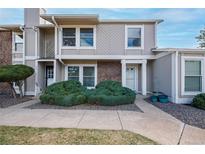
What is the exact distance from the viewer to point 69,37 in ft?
53.6

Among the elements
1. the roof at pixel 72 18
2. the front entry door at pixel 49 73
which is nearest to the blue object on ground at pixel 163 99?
the roof at pixel 72 18

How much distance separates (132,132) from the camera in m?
6.04

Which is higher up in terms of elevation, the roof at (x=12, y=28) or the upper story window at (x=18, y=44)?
the roof at (x=12, y=28)

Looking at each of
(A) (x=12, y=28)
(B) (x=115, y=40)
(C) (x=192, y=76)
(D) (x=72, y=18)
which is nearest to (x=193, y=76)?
(C) (x=192, y=76)

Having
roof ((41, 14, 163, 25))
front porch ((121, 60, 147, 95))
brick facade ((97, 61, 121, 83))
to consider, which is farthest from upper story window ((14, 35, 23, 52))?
front porch ((121, 60, 147, 95))

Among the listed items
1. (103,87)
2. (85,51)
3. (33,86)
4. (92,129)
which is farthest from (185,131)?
(33,86)

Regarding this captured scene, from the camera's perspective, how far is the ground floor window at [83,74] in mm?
17297

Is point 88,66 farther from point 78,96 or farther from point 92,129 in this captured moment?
point 92,129

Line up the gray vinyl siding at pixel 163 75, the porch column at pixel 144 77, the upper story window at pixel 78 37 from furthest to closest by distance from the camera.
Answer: the upper story window at pixel 78 37, the porch column at pixel 144 77, the gray vinyl siding at pixel 163 75

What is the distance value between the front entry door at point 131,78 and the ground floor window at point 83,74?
2.77 m

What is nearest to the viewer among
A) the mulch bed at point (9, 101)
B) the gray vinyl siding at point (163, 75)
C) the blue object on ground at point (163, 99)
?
the mulch bed at point (9, 101)

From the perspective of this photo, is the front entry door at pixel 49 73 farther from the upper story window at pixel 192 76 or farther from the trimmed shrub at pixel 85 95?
the upper story window at pixel 192 76

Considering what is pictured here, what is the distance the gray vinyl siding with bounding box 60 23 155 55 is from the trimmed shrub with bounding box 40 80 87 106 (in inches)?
179
